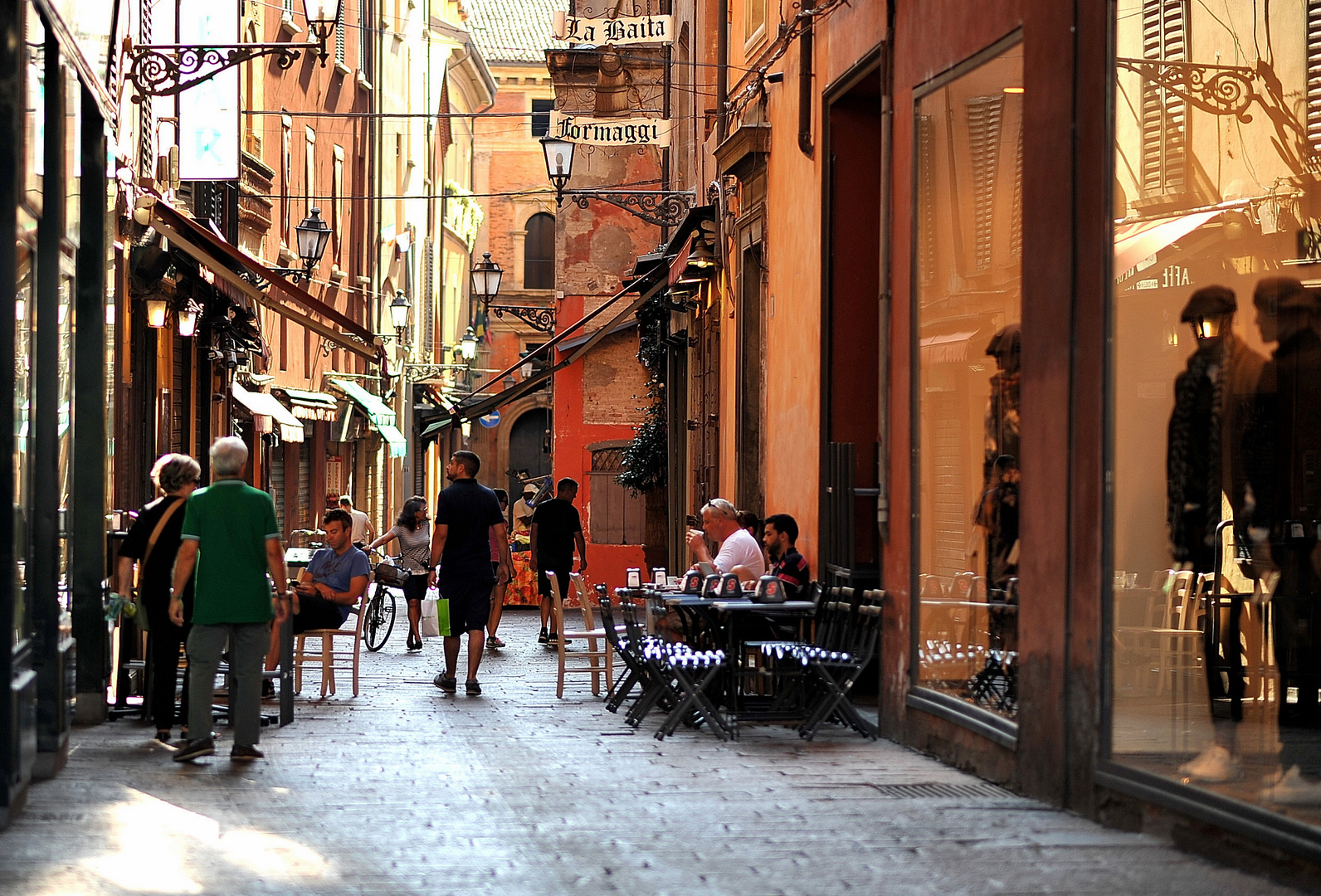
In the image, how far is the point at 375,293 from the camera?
35.9 meters

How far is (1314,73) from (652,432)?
1462 centimetres

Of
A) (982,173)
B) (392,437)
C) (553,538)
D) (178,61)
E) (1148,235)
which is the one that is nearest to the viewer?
(1148,235)

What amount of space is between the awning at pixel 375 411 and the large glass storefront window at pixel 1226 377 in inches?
914

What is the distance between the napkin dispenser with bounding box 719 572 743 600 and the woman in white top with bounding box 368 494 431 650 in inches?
258

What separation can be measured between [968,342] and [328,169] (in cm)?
2275

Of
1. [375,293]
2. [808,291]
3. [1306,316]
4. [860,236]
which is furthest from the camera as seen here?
[375,293]

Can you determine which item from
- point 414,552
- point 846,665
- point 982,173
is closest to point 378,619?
point 414,552

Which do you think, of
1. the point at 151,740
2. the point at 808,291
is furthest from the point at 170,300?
the point at 151,740

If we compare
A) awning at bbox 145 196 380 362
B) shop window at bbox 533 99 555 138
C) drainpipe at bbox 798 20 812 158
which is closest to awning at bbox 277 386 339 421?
awning at bbox 145 196 380 362

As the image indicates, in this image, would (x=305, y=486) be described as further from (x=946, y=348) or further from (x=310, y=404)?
(x=946, y=348)

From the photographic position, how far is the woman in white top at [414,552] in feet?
57.3

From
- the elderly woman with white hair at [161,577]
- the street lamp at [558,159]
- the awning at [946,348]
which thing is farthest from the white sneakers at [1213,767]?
the street lamp at [558,159]

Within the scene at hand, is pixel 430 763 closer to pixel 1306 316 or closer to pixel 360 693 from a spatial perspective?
pixel 360 693

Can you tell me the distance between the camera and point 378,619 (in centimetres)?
1775
